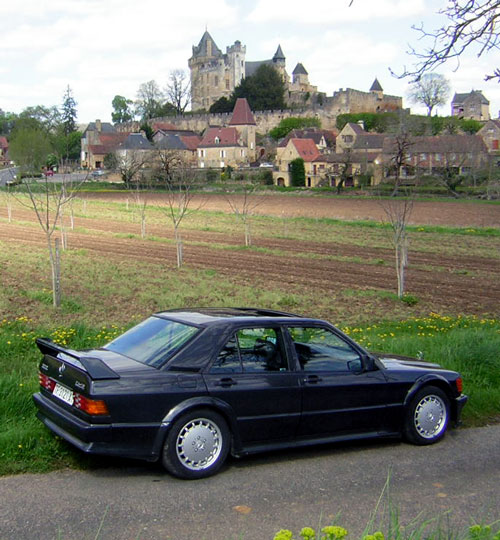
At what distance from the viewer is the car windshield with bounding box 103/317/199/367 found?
6348 millimetres

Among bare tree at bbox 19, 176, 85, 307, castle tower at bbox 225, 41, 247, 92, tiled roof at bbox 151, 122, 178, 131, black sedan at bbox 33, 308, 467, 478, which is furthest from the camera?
castle tower at bbox 225, 41, 247, 92

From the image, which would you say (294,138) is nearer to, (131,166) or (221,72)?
(131,166)

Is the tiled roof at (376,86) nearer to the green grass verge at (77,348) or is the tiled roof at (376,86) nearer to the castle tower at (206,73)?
the castle tower at (206,73)

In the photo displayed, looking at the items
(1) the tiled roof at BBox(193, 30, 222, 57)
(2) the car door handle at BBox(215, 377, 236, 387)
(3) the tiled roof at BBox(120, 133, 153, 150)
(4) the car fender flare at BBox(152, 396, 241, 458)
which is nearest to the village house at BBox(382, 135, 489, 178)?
(3) the tiled roof at BBox(120, 133, 153, 150)

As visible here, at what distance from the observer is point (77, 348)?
9.99m

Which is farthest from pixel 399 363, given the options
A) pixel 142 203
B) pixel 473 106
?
pixel 473 106

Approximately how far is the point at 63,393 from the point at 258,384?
1753 mm

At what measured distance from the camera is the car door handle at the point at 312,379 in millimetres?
6645

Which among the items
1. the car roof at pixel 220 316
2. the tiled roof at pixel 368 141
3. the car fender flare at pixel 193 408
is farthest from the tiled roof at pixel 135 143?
the car fender flare at pixel 193 408

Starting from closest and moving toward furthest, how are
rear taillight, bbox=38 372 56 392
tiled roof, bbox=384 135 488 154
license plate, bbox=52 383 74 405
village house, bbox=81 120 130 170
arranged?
license plate, bbox=52 383 74 405 < rear taillight, bbox=38 372 56 392 < tiled roof, bbox=384 135 488 154 < village house, bbox=81 120 130 170

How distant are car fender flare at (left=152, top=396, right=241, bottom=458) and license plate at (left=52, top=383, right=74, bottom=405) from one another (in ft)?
2.83

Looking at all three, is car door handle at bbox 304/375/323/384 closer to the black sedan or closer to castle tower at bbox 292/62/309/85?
the black sedan

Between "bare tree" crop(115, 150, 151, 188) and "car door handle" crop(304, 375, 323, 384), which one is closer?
"car door handle" crop(304, 375, 323, 384)

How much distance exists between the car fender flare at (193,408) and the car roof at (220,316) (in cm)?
78
